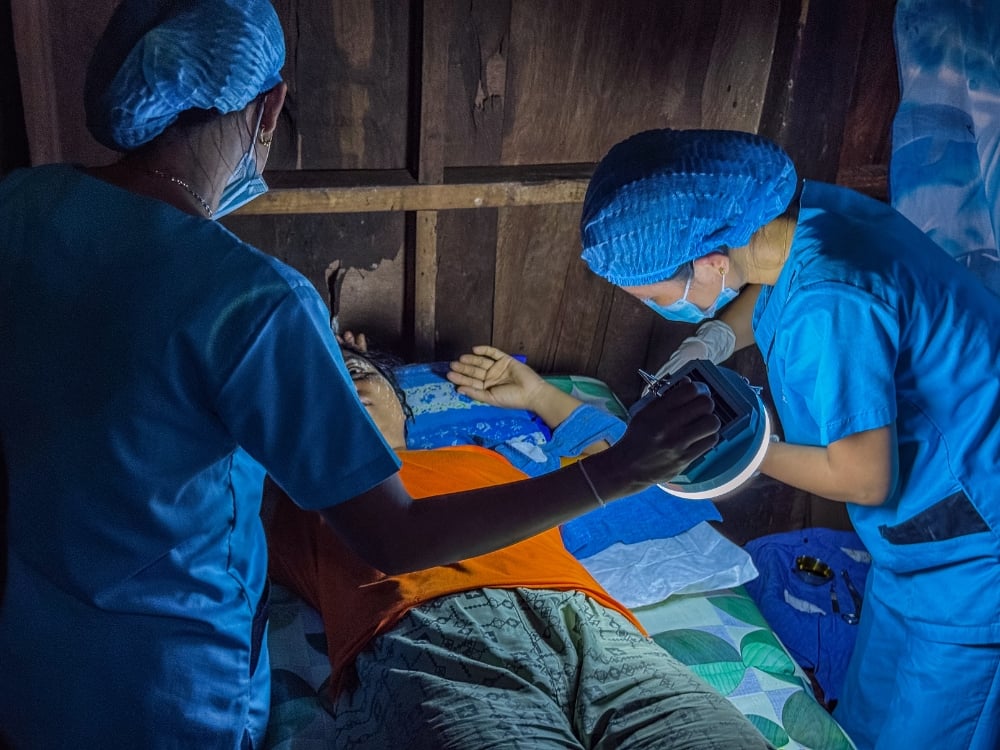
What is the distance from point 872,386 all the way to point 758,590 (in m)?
1.64

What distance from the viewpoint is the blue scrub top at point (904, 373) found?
1.71 meters

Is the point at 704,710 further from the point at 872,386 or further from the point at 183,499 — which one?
the point at 183,499

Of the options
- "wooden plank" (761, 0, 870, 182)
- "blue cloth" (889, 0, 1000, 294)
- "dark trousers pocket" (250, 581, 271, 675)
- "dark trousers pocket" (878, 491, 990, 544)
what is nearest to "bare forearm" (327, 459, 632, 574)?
"dark trousers pocket" (250, 581, 271, 675)

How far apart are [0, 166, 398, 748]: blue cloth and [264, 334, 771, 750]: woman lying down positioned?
1.57 ft

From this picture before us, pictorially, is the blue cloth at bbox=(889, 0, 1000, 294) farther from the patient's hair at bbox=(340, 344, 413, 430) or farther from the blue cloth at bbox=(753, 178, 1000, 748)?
the patient's hair at bbox=(340, 344, 413, 430)

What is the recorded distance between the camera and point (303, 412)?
117 centimetres

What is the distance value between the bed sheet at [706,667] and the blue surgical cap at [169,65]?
1.19 metres

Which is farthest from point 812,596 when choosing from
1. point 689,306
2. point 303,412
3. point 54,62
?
point 54,62

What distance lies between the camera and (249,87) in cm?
133

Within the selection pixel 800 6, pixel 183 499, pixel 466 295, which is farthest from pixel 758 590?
pixel 183 499

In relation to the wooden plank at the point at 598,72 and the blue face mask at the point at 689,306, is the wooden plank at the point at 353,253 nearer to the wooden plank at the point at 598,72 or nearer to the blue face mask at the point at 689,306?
the wooden plank at the point at 598,72

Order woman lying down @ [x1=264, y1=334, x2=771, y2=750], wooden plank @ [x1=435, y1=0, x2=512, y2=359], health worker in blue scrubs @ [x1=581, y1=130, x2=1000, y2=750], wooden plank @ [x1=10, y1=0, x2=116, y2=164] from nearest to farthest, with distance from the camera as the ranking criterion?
woman lying down @ [x1=264, y1=334, x2=771, y2=750]
health worker in blue scrubs @ [x1=581, y1=130, x2=1000, y2=750]
wooden plank @ [x1=10, y1=0, x2=116, y2=164]
wooden plank @ [x1=435, y1=0, x2=512, y2=359]

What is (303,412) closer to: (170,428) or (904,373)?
(170,428)

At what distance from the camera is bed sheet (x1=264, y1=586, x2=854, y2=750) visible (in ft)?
6.20
